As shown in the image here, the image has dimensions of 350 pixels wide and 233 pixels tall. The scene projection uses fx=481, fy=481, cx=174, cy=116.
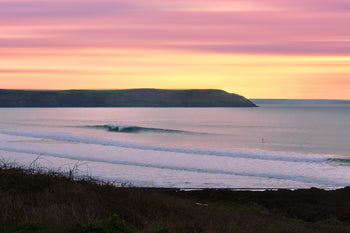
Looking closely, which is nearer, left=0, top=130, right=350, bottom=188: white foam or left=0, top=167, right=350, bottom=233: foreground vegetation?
left=0, top=167, right=350, bottom=233: foreground vegetation

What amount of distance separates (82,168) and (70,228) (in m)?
21.4

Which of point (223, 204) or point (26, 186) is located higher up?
point (26, 186)

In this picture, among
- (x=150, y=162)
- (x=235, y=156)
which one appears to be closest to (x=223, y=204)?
(x=150, y=162)

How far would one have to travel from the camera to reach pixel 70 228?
24.3 feet

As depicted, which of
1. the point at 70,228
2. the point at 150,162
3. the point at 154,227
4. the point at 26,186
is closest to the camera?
the point at 70,228

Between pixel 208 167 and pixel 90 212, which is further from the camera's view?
pixel 208 167

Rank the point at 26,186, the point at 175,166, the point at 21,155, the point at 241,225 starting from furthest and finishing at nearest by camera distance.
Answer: the point at 21,155 → the point at 175,166 → the point at 26,186 → the point at 241,225

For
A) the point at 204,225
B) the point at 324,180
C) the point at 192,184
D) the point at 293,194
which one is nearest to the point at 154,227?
the point at 204,225

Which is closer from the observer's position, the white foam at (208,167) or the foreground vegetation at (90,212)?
the foreground vegetation at (90,212)

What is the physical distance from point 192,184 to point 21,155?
16.6 m

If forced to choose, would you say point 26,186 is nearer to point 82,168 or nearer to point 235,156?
point 82,168

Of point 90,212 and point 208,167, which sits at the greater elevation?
point 90,212

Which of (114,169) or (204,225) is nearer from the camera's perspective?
(204,225)

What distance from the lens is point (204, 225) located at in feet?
28.5
